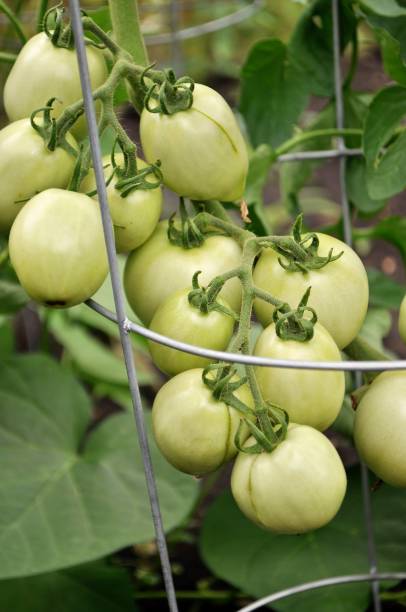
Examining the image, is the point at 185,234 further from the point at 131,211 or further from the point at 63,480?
the point at 63,480

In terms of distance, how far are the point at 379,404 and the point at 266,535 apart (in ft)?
1.35

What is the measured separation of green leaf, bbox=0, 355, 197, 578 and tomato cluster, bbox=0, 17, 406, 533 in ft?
Result: 0.88

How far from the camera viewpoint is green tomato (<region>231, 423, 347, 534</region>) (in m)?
0.45

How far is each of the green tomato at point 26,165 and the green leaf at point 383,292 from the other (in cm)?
46

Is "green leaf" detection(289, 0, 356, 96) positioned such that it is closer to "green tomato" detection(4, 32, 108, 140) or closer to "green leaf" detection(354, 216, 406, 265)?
"green leaf" detection(354, 216, 406, 265)

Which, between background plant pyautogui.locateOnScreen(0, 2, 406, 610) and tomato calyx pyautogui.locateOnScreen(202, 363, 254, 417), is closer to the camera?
tomato calyx pyautogui.locateOnScreen(202, 363, 254, 417)

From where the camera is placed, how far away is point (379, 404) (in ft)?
1.60

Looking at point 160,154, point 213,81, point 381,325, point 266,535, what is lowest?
point 213,81

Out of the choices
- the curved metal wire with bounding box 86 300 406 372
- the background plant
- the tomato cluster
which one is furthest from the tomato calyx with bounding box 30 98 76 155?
the background plant

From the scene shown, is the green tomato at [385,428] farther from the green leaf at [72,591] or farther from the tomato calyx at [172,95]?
the green leaf at [72,591]

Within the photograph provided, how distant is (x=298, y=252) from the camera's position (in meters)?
0.49

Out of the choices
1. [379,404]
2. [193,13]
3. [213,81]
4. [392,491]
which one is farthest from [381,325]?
[193,13]

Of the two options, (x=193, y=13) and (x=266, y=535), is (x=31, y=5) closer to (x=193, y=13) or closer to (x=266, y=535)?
(x=193, y=13)

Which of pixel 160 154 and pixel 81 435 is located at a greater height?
pixel 160 154
